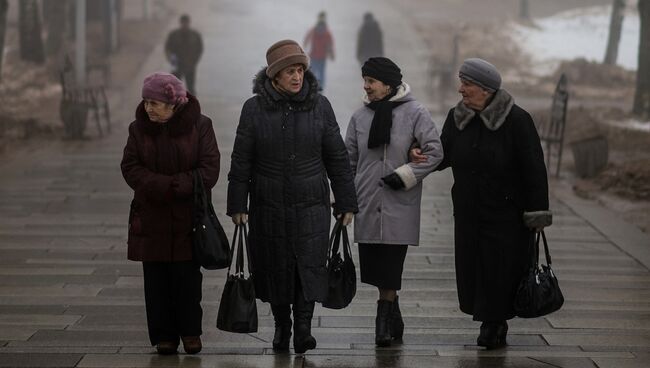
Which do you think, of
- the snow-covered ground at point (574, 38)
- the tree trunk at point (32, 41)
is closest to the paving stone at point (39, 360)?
the tree trunk at point (32, 41)

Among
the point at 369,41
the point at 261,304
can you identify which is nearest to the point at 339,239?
the point at 261,304

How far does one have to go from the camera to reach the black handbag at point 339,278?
24.2 feet

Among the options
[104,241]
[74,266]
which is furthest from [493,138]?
[104,241]

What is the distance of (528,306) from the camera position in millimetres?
7312

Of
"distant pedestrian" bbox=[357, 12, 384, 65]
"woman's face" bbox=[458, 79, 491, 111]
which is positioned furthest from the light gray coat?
"distant pedestrian" bbox=[357, 12, 384, 65]

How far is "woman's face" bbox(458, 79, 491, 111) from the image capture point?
743 centimetres

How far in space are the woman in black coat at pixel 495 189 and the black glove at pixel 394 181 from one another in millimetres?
171

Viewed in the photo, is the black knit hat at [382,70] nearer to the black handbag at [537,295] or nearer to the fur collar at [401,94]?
the fur collar at [401,94]

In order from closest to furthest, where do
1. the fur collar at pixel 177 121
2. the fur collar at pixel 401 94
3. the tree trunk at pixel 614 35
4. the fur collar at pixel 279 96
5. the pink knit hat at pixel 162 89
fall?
the pink knit hat at pixel 162 89 < the fur collar at pixel 177 121 < the fur collar at pixel 279 96 < the fur collar at pixel 401 94 < the tree trunk at pixel 614 35

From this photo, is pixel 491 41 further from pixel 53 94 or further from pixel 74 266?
pixel 74 266

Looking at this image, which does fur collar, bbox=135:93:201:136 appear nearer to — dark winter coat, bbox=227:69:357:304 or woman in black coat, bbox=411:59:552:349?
dark winter coat, bbox=227:69:357:304

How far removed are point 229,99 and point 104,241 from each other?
13.8 meters

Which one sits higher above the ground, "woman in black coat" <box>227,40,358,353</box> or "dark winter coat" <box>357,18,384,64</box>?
"woman in black coat" <box>227,40,358,353</box>

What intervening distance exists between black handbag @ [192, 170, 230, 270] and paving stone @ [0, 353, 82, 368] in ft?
2.87
